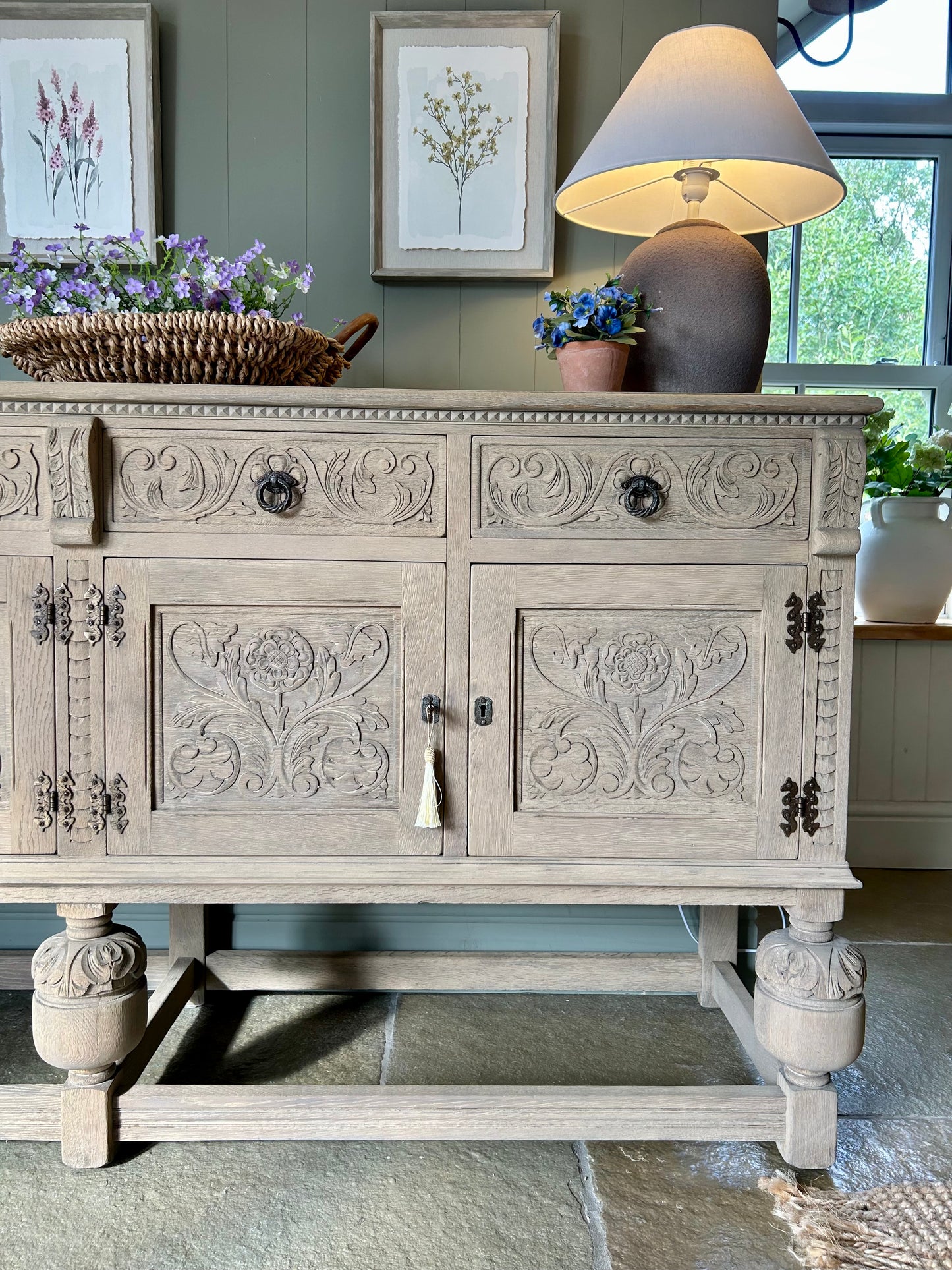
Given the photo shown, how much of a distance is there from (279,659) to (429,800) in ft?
0.97

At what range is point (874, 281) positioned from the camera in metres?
2.75

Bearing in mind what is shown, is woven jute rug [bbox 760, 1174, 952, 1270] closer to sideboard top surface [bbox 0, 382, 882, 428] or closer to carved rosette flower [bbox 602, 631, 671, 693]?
carved rosette flower [bbox 602, 631, 671, 693]

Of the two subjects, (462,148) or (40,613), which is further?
(462,148)

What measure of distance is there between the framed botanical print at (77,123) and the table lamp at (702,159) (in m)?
0.92

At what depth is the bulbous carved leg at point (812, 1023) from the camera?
1.26 meters

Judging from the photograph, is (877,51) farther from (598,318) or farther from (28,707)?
(28,707)

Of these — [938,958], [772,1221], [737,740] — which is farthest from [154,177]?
[938,958]

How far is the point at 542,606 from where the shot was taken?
125 centimetres

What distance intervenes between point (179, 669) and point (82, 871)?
0.32 meters

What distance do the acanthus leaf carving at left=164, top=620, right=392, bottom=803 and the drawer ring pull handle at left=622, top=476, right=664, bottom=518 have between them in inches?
15.7

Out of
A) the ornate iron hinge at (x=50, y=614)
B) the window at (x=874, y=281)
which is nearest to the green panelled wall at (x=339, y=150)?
the ornate iron hinge at (x=50, y=614)

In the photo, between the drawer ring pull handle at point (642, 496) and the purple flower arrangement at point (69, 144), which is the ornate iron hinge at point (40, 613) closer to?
the drawer ring pull handle at point (642, 496)

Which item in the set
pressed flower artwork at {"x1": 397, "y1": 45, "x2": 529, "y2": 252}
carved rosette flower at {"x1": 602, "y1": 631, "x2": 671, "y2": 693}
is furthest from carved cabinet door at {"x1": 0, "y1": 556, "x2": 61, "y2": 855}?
pressed flower artwork at {"x1": 397, "y1": 45, "x2": 529, "y2": 252}

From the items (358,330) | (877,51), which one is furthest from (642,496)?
(877,51)
